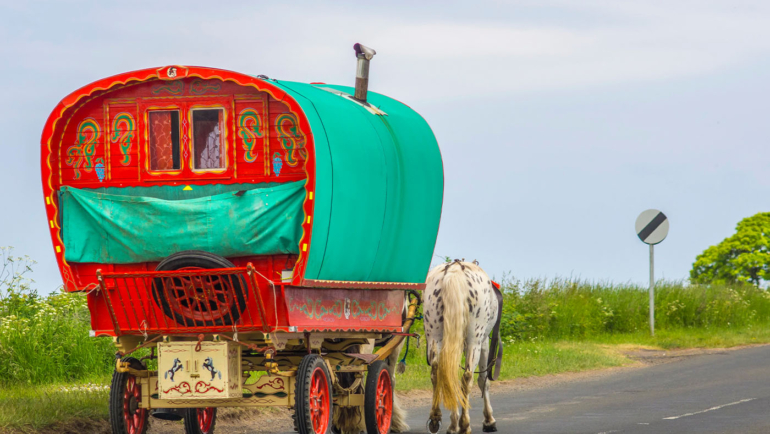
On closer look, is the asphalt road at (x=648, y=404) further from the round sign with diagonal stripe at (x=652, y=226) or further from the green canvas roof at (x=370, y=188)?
the round sign with diagonal stripe at (x=652, y=226)

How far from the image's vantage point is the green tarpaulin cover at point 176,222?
912 centimetres

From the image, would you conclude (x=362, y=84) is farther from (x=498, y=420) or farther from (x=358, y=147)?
(x=498, y=420)

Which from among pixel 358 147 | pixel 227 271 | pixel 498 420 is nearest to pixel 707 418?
pixel 498 420

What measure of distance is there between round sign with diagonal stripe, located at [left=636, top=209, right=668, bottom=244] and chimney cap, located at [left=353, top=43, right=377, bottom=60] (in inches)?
559

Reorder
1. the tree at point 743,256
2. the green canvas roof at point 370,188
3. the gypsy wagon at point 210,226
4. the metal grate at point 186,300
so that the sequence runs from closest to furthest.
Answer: the metal grate at point 186,300
the gypsy wagon at point 210,226
the green canvas roof at point 370,188
the tree at point 743,256

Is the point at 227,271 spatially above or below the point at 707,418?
above

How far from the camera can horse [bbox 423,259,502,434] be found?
10.5 meters

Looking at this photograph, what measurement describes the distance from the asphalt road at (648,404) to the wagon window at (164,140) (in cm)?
421

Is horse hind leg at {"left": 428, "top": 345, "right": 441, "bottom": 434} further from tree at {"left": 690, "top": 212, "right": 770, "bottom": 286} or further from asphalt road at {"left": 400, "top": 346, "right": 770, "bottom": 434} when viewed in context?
tree at {"left": 690, "top": 212, "right": 770, "bottom": 286}

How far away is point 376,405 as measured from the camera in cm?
1027

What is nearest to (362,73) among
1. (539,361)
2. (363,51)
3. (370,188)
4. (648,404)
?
(363,51)

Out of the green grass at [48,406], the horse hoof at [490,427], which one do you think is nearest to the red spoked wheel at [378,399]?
the horse hoof at [490,427]

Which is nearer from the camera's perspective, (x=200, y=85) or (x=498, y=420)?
(x=200, y=85)

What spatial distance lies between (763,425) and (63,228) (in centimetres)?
725
